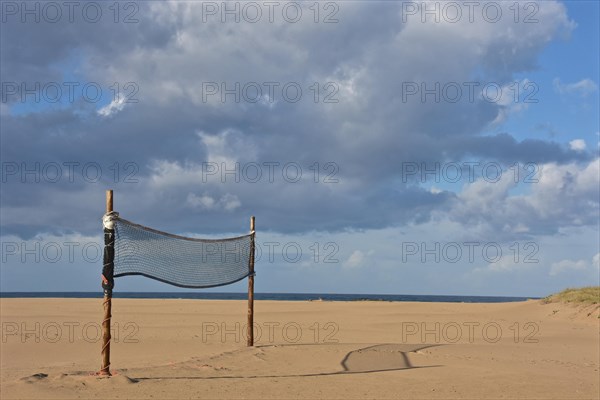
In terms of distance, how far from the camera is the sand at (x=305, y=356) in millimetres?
9930

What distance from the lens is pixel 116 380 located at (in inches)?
379

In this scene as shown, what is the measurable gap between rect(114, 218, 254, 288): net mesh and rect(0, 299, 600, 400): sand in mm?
1771

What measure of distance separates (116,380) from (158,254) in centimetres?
241

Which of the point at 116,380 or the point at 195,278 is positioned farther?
the point at 195,278

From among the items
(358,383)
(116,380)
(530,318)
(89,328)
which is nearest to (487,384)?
(358,383)

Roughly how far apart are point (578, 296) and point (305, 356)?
18306mm

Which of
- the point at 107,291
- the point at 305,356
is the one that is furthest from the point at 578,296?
the point at 107,291

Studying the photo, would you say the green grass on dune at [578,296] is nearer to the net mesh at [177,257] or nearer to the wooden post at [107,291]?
the net mesh at [177,257]

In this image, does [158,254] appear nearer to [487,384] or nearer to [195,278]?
[195,278]

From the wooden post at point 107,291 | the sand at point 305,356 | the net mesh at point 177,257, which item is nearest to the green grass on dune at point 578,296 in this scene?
the sand at point 305,356

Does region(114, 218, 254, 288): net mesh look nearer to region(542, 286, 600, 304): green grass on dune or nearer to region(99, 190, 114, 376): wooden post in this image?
region(99, 190, 114, 376): wooden post

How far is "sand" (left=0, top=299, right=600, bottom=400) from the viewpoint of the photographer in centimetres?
993

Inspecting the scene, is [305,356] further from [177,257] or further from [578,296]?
[578,296]

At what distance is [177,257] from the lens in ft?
37.8
